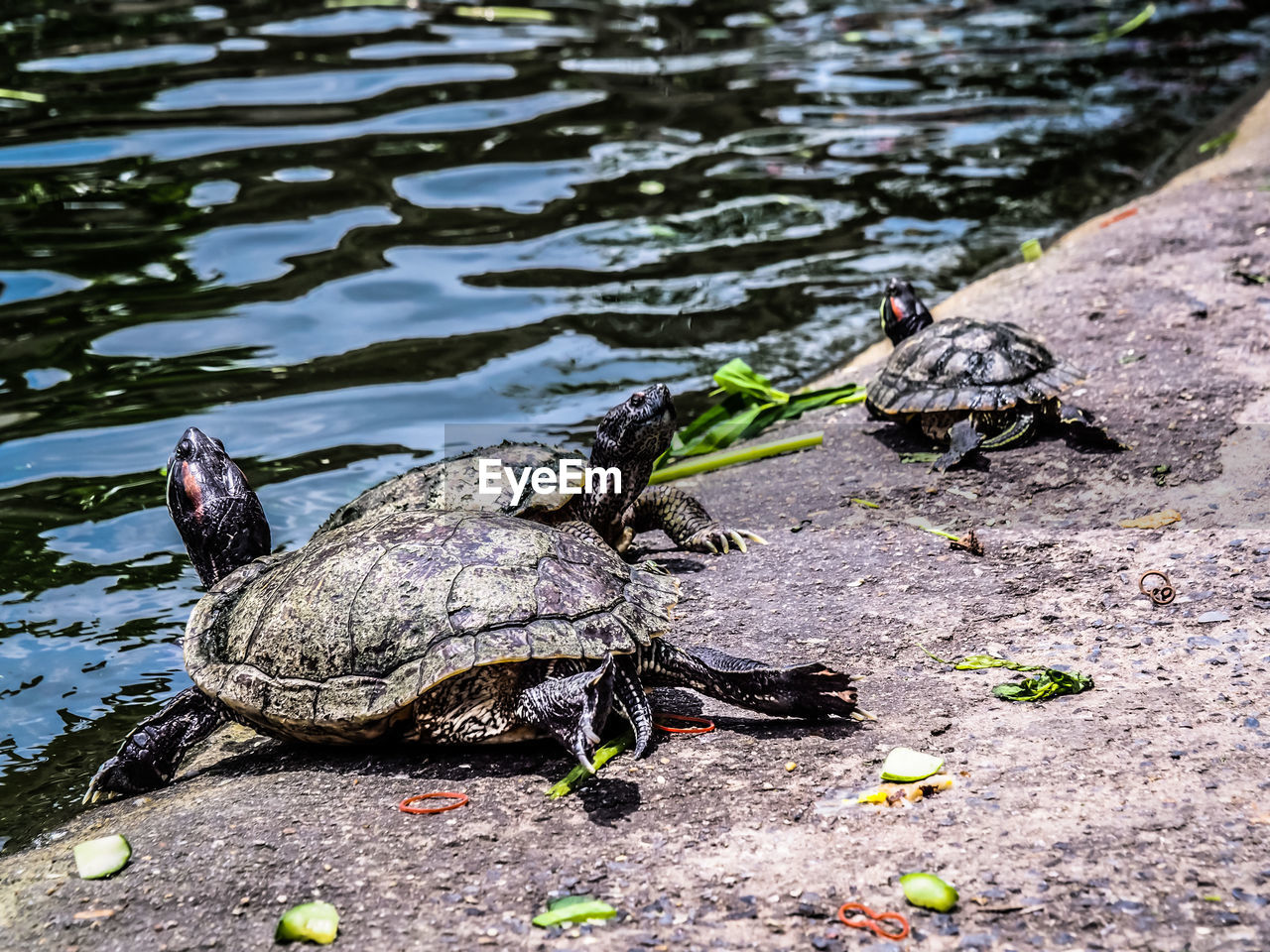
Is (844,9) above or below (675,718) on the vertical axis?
above

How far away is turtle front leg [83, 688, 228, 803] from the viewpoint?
3869mm

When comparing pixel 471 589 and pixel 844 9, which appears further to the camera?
pixel 844 9

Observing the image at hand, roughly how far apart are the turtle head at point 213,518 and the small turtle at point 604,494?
0.43m

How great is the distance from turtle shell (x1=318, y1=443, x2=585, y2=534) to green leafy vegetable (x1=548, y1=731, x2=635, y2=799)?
164 cm

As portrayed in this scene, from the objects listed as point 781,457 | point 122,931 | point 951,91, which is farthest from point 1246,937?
point 951,91

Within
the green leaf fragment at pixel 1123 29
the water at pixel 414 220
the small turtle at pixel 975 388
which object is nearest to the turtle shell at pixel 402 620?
the water at pixel 414 220

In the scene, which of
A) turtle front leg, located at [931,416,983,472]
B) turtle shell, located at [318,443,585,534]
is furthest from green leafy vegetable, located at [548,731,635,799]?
turtle front leg, located at [931,416,983,472]

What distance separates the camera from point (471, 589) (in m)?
3.48

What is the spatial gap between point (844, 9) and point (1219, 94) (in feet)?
17.8

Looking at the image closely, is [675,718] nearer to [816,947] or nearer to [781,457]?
[816,947]

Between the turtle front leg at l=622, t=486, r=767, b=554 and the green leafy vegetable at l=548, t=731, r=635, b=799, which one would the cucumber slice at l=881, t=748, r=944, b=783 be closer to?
the green leafy vegetable at l=548, t=731, r=635, b=799

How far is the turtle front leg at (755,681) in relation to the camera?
340 centimetres

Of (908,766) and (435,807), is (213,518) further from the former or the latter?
(908,766)

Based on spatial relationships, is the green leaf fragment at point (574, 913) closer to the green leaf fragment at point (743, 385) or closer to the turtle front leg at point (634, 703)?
the turtle front leg at point (634, 703)
